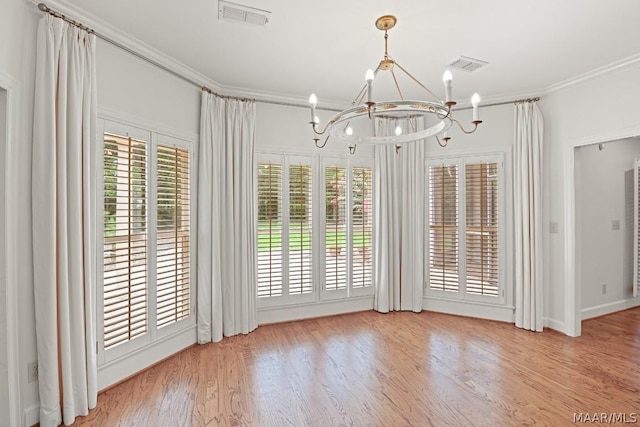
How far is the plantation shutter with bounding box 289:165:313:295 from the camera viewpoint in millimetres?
4344

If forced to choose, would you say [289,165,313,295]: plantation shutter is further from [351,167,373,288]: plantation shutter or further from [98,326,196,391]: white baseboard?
[98,326,196,391]: white baseboard

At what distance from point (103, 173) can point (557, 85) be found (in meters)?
4.75

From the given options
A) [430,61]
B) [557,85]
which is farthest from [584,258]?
[430,61]

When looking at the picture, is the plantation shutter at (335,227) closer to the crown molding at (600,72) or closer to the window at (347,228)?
the window at (347,228)

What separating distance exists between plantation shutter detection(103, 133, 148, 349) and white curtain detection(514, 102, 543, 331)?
13.7 feet

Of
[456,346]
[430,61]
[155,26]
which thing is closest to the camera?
[155,26]

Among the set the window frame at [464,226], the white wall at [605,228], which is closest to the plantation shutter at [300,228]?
the window frame at [464,226]

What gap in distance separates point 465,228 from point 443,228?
0.28m

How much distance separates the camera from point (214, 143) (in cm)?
373

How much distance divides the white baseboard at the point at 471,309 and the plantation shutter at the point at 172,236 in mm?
3236

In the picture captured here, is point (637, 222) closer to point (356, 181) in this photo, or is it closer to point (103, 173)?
point (356, 181)

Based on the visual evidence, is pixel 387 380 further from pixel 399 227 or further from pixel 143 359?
pixel 399 227

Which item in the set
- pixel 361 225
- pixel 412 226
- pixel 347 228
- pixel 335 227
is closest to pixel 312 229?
pixel 335 227

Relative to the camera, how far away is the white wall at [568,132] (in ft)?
11.1
